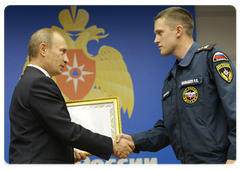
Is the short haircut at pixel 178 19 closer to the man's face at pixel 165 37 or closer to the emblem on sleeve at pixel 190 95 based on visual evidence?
the man's face at pixel 165 37

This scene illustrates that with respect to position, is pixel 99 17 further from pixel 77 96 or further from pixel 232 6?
pixel 232 6

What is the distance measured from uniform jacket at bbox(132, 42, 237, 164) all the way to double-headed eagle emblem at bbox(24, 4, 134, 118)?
2049 mm

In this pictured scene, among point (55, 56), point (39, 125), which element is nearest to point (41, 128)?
point (39, 125)

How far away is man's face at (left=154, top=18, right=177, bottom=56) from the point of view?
8.11 feet

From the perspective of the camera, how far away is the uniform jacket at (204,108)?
196 centimetres

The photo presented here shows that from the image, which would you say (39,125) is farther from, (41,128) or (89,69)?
(89,69)

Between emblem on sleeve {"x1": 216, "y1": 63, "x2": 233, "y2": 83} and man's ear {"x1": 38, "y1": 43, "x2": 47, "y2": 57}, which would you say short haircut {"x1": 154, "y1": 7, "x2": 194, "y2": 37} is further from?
man's ear {"x1": 38, "y1": 43, "x2": 47, "y2": 57}

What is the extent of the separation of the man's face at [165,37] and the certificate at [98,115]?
61cm

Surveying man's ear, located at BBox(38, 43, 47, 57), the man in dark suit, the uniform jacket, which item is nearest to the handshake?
the man in dark suit

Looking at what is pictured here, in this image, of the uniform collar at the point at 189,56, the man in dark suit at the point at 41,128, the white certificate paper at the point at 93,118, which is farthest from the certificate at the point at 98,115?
the uniform collar at the point at 189,56

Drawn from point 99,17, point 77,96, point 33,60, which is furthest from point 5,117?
point 33,60

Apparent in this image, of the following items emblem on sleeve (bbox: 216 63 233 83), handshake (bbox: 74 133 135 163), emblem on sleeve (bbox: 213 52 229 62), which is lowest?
handshake (bbox: 74 133 135 163)

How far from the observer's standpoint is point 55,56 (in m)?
2.37

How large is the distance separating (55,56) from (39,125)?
57 centimetres
